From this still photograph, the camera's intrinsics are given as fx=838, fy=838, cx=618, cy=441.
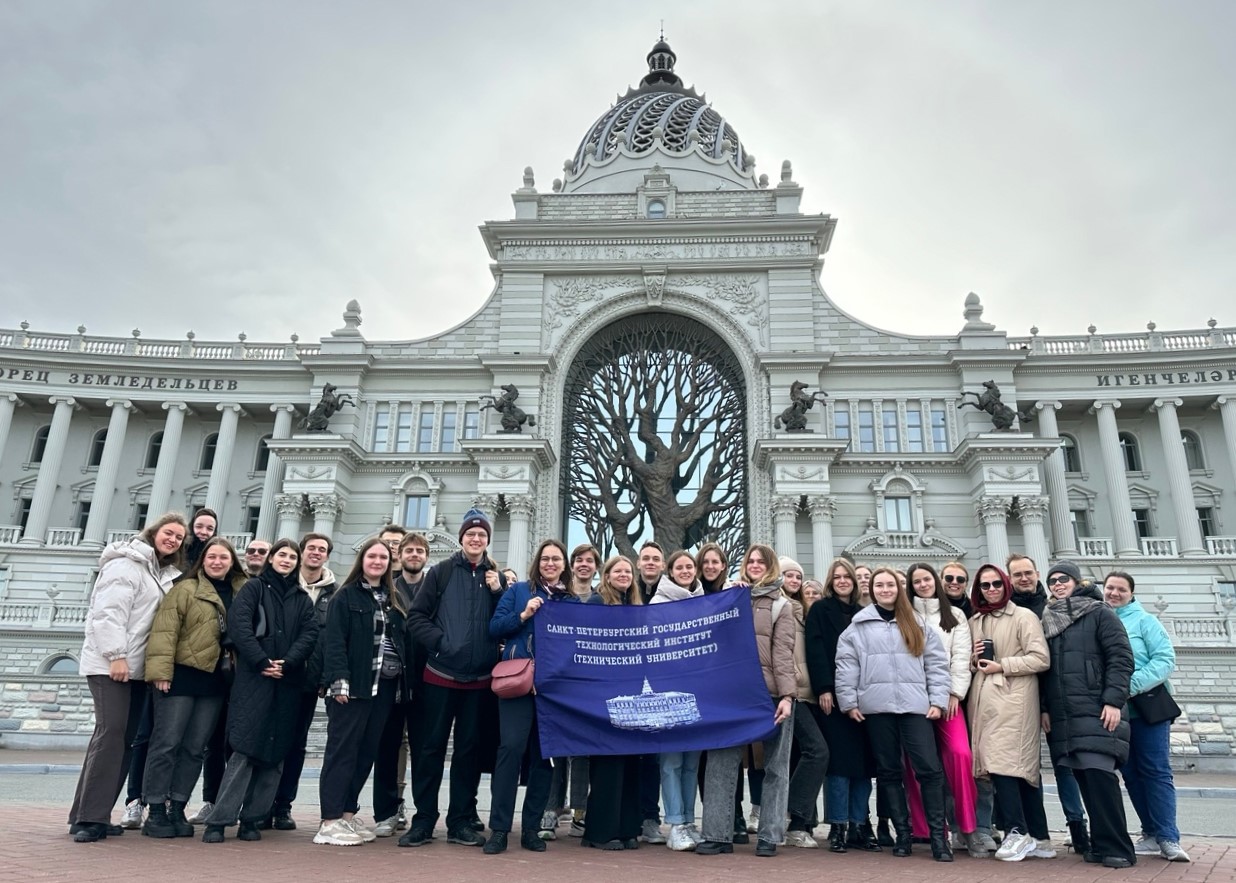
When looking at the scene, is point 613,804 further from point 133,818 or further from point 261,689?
point 133,818

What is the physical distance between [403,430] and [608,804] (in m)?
27.4

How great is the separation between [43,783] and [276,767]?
751 cm

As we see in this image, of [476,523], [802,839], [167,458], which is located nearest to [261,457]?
[167,458]

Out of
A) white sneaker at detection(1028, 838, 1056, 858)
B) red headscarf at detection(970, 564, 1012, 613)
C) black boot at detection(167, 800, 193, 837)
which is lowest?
white sneaker at detection(1028, 838, 1056, 858)

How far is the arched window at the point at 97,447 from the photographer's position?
36.1 m

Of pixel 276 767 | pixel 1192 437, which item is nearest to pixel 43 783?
pixel 276 767

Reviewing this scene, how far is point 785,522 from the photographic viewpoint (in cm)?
2878

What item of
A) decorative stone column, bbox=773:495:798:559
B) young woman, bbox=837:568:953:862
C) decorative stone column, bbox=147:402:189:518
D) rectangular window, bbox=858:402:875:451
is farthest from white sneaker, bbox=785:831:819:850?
decorative stone column, bbox=147:402:189:518

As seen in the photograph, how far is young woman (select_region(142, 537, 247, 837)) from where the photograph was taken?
21.6 ft

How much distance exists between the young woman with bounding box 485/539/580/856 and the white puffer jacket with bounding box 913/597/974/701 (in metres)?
3.23

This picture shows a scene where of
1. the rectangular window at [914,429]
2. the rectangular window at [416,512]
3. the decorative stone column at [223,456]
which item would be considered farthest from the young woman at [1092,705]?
the decorative stone column at [223,456]

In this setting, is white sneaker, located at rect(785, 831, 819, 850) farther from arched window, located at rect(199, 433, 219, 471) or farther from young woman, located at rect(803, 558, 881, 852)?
arched window, located at rect(199, 433, 219, 471)

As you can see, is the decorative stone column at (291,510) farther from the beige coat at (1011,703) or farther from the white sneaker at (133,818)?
the beige coat at (1011,703)

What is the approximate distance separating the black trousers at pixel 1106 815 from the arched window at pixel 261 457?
34.1 metres
